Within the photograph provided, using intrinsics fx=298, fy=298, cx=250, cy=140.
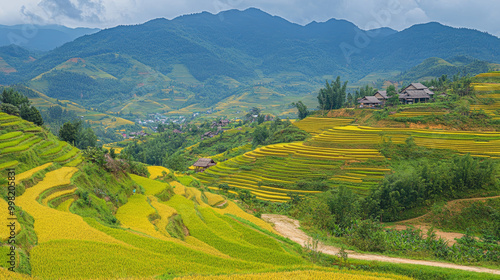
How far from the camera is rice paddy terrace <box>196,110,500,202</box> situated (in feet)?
100

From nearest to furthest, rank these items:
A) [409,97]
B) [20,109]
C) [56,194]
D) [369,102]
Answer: [56,194], [20,109], [409,97], [369,102]

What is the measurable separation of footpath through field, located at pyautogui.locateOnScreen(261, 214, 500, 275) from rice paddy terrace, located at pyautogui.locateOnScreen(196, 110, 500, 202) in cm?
610

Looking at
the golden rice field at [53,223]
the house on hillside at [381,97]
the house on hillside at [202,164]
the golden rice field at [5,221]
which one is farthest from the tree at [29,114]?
the house on hillside at [381,97]

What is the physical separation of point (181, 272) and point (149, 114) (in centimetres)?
15713

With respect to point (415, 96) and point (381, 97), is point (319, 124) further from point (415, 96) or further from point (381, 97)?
point (415, 96)

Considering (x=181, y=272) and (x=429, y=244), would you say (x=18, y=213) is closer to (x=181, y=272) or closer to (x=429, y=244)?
(x=181, y=272)

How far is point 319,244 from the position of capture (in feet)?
56.5

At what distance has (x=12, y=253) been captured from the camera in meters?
7.98

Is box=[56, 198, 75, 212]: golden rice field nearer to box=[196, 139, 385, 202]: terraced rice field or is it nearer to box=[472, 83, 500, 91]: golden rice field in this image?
box=[196, 139, 385, 202]: terraced rice field

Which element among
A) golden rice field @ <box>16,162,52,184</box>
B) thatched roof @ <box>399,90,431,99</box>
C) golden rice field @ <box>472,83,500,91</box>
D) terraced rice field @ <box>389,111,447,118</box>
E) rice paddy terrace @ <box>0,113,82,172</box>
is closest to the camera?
golden rice field @ <box>16,162,52,184</box>

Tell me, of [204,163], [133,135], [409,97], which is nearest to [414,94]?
[409,97]

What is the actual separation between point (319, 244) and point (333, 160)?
1761 centimetres

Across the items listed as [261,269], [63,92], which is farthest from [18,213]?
[63,92]

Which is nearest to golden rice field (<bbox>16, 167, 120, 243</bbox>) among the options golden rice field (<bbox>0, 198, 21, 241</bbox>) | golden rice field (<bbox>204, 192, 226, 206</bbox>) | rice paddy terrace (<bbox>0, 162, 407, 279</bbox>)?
rice paddy terrace (<bbox>0, 162, 407, 279</bbox>)
